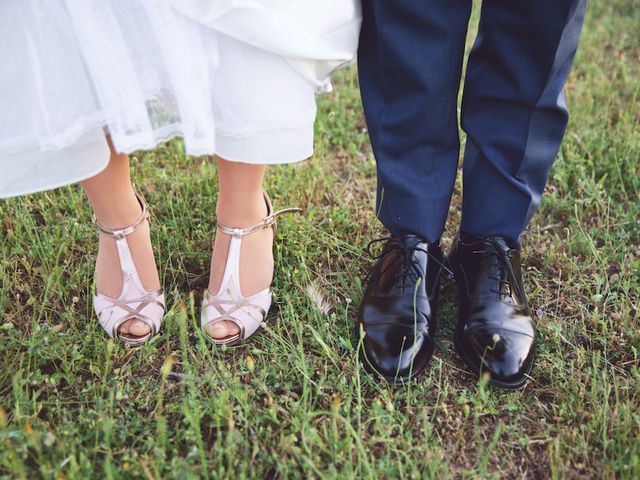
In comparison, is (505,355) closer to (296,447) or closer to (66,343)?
(296,447)

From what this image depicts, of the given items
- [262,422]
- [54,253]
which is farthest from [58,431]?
[54,253]

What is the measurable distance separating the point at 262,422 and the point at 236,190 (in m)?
0.56

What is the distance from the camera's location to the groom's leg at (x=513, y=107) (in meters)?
1.29

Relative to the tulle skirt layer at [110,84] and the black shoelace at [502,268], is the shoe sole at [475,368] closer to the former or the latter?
the black shoelace at [502,268]

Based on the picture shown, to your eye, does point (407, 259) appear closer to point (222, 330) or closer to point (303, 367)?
point (303, 367)

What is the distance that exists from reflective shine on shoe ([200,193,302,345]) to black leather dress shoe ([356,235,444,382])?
27 centimetres

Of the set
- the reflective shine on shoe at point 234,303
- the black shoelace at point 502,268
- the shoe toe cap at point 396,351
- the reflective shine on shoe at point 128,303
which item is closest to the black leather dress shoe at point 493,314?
the black shoelace at point 502,268

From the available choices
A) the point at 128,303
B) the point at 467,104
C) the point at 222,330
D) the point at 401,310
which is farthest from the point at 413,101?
the point at 128,303

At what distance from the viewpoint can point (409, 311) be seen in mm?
1443

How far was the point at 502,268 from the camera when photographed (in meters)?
1.52

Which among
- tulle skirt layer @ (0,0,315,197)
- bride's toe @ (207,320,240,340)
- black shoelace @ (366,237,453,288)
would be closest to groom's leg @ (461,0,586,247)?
black shoelace @ (366,237,453,288)

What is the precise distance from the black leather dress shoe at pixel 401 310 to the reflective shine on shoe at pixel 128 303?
0.53 metres

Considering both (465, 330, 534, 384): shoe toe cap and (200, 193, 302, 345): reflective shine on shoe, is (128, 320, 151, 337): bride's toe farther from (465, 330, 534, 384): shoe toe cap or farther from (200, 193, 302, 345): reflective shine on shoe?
(465, 330, 534, 384): shoe toe cap

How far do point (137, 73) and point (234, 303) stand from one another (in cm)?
63
